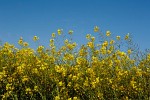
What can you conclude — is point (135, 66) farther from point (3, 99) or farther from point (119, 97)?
point (3, 99)

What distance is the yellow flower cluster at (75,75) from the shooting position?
589 centimetres

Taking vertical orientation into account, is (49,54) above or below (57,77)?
above

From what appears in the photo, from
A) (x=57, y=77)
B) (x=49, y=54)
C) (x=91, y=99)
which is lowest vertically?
(x=91, y=99)

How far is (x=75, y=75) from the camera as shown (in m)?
6.30

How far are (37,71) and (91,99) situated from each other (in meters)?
1.20

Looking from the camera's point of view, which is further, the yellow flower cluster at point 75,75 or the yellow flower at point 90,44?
the yellow flower at point 90,44

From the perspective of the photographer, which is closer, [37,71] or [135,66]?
[37,71]

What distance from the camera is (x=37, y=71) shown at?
21.2 feet

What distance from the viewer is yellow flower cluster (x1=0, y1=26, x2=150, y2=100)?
5.89 meters

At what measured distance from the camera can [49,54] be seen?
25.7ft

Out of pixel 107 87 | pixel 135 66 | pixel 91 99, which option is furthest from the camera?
pixel 135 66

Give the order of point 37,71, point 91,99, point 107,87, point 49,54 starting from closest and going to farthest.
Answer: point 91,99
point 107,87
point 37,71
point 49,54

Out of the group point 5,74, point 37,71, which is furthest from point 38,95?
point 5,74

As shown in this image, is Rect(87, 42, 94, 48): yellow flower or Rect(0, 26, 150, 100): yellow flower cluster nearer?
Rect(0, 26, 150, 100): yellow flower cluster
